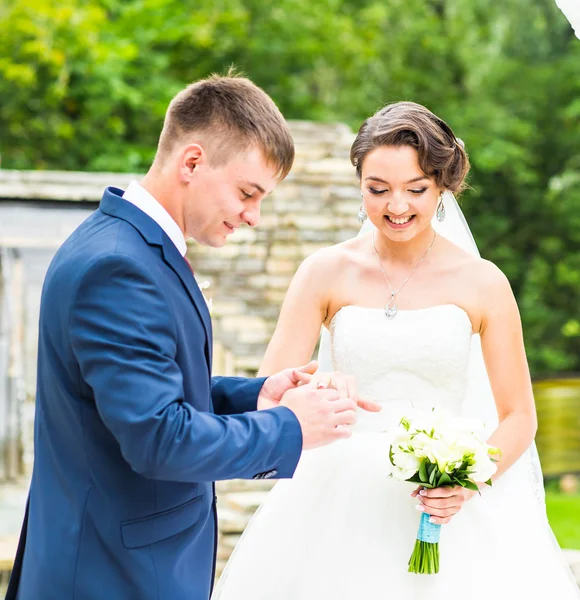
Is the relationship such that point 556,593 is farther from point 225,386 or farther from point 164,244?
point 164,244

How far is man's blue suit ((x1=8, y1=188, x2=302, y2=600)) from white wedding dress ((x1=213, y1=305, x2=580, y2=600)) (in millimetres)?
920

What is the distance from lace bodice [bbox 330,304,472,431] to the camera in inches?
126

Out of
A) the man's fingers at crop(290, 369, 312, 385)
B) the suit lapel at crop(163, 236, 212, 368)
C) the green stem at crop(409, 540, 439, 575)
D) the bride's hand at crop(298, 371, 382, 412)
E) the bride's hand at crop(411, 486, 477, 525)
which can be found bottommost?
the green stem at crop(409, 540, 439, 575)

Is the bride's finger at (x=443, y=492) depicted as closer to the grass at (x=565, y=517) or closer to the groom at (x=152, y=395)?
the groom at (x=152, y=395)

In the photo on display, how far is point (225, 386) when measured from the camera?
2602mm

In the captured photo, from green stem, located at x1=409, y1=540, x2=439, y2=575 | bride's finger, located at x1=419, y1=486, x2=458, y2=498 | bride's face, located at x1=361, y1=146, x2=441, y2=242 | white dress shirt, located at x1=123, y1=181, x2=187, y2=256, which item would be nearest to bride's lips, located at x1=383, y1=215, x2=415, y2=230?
bride's face, located at x1=361, y1=146, x2=441, y2=242

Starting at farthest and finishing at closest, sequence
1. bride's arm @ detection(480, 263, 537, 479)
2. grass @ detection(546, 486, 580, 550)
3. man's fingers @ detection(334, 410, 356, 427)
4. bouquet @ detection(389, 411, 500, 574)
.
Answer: grass @ detection(546, 486, 580, 550), bride's arm @ detection(480, 263, 537, 479), bouquet @ detection(389, 411, 500, 574), man's fingers @ detection(334, 410, 356, 427)

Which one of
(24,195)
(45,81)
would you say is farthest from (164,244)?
(45,81)

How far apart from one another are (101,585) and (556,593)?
165 cm

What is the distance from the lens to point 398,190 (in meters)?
3.06

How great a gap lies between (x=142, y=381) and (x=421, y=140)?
1.57 metres

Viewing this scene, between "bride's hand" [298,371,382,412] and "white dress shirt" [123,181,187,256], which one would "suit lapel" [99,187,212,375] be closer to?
"white dress shirt" [123,181,187,256]

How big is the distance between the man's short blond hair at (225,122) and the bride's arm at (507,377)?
1254 mm

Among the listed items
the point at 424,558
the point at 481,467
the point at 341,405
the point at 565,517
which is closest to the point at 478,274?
the point at 481,467
